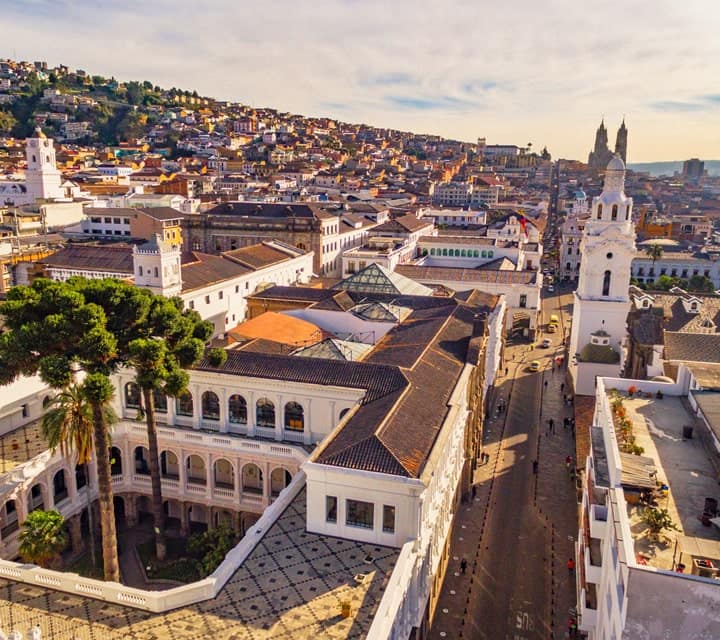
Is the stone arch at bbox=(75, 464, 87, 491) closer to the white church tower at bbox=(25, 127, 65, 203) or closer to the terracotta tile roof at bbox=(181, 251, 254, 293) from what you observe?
the terracotta tile roof at bbox=(181, 251, 254, 293)

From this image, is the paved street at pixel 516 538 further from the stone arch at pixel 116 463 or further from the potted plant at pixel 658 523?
the stone arch at pixel 116 463

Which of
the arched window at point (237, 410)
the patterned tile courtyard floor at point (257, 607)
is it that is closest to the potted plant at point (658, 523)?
the patterned tile courtyard floor at point (257, 607)

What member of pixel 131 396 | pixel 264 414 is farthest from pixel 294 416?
pixel 131 396

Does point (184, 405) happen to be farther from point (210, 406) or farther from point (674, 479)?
point (674, 479)

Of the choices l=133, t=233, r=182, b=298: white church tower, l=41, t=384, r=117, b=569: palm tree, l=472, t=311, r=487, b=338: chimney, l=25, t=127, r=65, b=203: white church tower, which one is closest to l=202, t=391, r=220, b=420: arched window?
l=41, t=384, r=117, b=569: palm tree

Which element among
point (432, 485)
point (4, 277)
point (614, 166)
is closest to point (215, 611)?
point (432, 485)

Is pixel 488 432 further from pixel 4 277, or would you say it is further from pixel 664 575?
pixel 4 277
